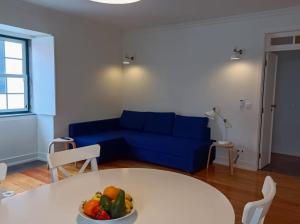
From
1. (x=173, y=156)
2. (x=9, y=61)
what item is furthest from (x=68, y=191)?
(x=9, y=61)

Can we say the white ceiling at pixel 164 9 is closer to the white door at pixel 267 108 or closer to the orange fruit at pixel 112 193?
the white door at pixel 267 108

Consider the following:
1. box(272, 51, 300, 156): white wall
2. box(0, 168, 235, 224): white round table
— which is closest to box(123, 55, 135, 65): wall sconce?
box(272, 51, 300, 156): white wall

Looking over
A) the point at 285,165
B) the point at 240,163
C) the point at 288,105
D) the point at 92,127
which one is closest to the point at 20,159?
the point at 92,127

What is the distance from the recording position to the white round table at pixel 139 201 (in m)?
1.18

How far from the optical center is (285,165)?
4.68m

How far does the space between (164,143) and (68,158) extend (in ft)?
8.68

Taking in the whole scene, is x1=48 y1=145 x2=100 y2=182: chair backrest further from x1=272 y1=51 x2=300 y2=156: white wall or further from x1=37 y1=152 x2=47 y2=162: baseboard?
x1=272 y1=51 x2=300 y2=156: white wall

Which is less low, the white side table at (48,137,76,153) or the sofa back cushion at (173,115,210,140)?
the sofa back cushion at (173,115,210,140)

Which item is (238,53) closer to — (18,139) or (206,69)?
(206,69)

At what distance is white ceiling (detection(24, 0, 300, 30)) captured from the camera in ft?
12.4

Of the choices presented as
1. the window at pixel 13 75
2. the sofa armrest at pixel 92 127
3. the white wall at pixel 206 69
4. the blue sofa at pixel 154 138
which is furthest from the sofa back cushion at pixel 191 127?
the window at pixel 13 75

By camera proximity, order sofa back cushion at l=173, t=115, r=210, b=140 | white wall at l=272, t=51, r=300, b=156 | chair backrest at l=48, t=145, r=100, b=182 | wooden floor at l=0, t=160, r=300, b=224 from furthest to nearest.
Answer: white wall at l=272, t=51, r=300, b=156 < sofa back cushion at l=173, t=115, r=210, b=140 < wooden floor at l=0, t=160, r=300, b=224 < chair backrest at l=48, t=145, r=100, b=182

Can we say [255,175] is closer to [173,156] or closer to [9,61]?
[173,156]

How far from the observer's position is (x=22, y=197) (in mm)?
1373
